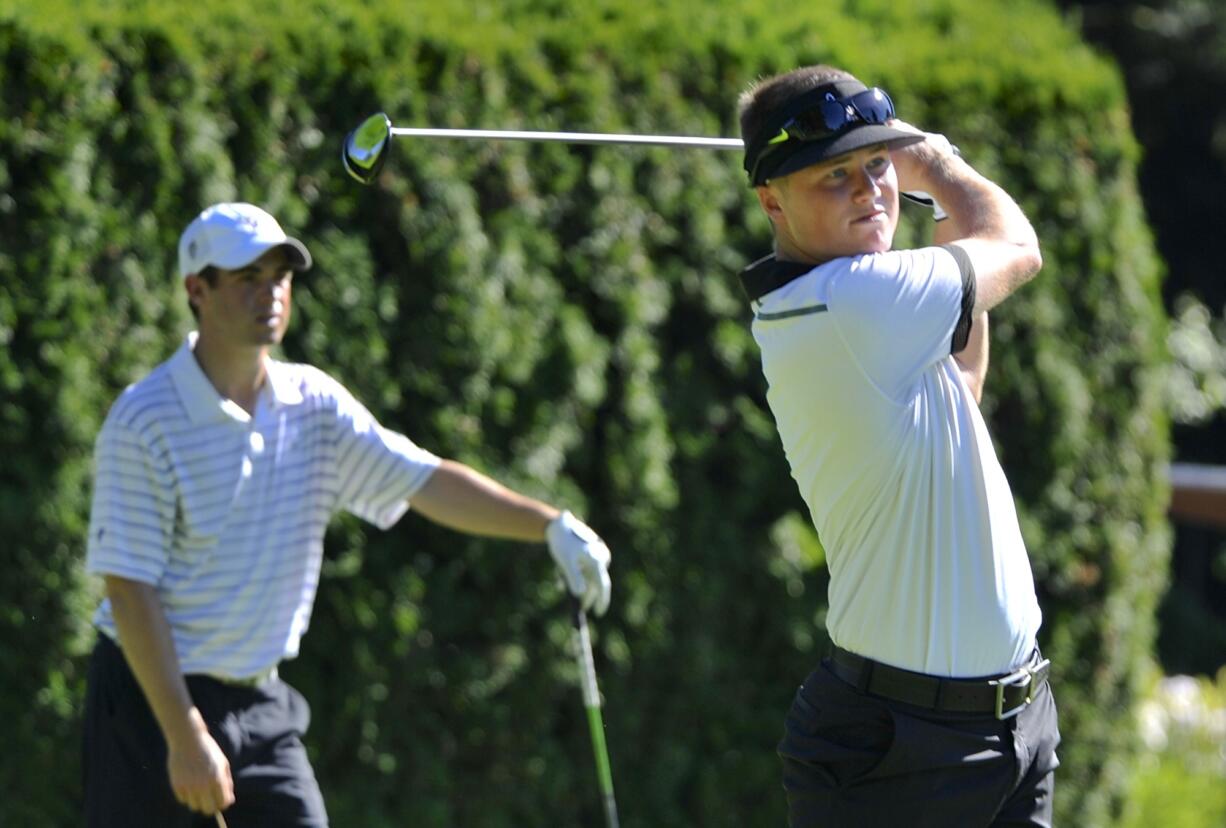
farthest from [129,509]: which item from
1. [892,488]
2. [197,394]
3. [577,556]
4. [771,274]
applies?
[892,488]

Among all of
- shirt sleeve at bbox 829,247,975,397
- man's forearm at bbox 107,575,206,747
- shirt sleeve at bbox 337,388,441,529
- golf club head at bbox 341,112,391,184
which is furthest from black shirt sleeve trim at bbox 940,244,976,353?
man's forearm at bbox 107,575,206,747

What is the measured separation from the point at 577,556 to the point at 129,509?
3.34 feet

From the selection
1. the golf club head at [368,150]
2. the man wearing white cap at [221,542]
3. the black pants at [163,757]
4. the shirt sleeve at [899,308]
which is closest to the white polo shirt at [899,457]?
the shirt sleeve at [899,308]

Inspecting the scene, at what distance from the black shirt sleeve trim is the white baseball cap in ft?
5.55

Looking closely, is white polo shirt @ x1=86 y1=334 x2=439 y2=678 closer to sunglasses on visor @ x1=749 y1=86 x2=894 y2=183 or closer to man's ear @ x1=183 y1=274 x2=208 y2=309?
man's ear @ x1=183 y1=274 x2=208 y2=309

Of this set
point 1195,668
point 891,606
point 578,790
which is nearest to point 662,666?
point 578,790

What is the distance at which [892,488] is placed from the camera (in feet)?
10.6

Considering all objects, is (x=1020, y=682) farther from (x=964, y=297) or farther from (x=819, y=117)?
(x=819, y=117)

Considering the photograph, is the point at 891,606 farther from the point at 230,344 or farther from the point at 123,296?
the point at 123,296

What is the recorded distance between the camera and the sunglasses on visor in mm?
3229

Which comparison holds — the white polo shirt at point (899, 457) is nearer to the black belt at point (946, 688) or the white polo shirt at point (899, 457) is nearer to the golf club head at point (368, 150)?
the black belt at point (946, 688)

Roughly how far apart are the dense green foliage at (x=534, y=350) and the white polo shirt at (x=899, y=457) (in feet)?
8.16

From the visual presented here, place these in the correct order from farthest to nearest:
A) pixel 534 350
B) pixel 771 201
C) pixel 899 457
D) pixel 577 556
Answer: pixel 534 350, pixel 577 556, pixel 771 201, pixel 899 457

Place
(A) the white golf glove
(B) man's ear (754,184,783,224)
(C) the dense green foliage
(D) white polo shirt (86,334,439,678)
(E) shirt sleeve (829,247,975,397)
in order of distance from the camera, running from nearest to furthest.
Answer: (E) shirt sleeve (829,247,975,397)
(B) man's ear (754,184,783,224)
(D) white polo shirt (86,334,439,678)
(A) the white golf glove
(C) the dense green foliage
